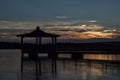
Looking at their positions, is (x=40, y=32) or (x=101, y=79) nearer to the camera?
(x=101, y=79)

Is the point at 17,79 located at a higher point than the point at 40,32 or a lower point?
lower

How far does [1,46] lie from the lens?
265 feet

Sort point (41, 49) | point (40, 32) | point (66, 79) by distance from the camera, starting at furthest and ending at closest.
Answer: point (41, 49)
point (40, 32)
point (66, 79)

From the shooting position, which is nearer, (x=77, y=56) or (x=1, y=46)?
(x=77, y=56)

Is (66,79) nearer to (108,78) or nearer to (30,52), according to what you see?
(108,78)

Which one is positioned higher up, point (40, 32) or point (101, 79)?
point (40, 32)

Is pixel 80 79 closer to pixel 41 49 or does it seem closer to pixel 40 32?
pixel 40 32

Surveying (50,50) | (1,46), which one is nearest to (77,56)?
(50,50)

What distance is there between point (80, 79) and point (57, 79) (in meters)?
1.43

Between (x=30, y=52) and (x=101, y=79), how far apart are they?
23.5 m

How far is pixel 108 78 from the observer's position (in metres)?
18.6

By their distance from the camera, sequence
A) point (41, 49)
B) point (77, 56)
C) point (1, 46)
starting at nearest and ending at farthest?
point (41, 49), point (77, 56), point (1, 46)

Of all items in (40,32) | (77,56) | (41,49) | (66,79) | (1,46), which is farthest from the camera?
(1,46)

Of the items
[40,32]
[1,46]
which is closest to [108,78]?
[40,32]
